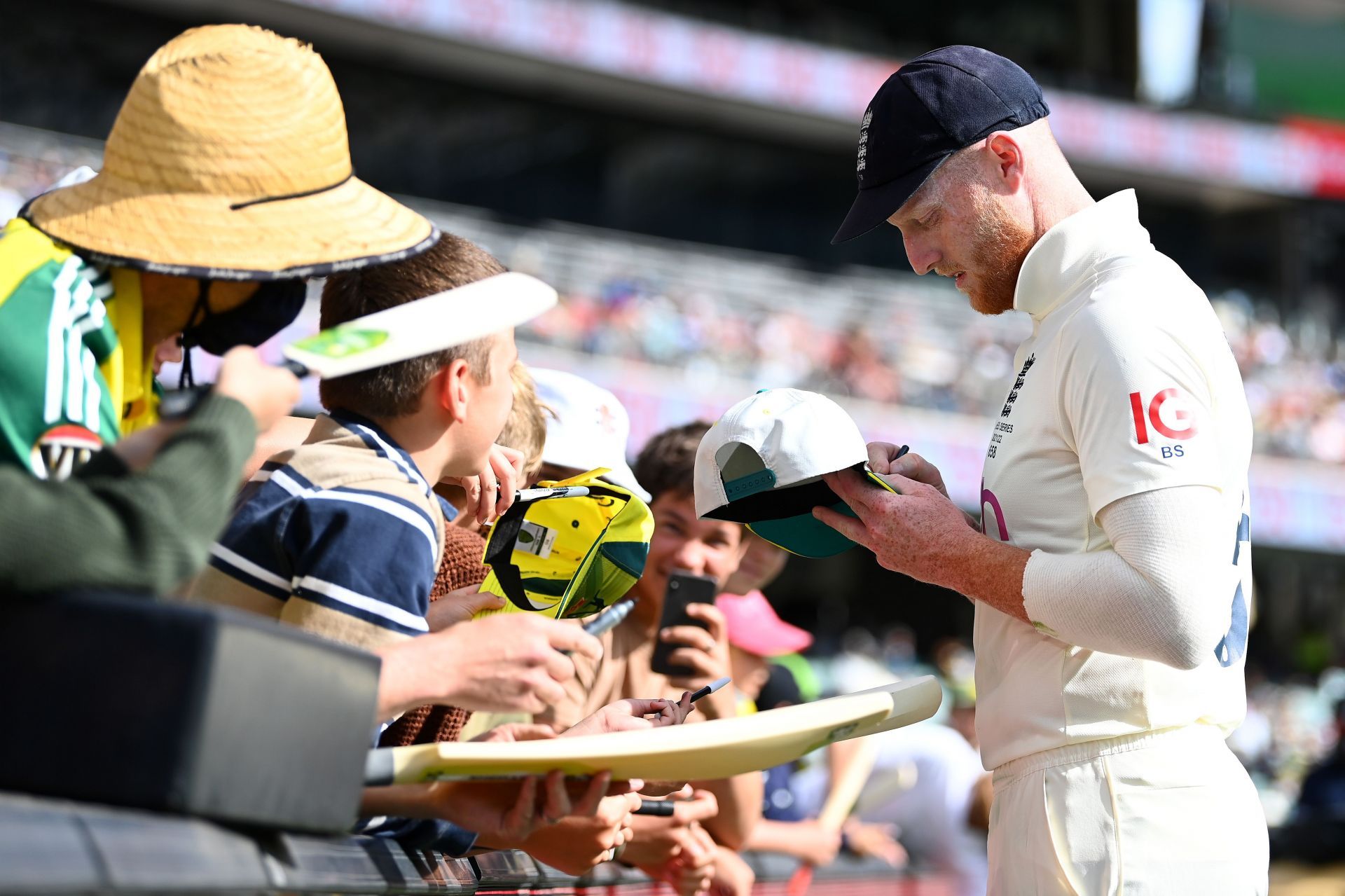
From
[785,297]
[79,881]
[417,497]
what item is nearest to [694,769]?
[417,497]

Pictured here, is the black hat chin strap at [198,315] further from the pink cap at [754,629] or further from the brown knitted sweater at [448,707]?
the pink cap at [754,629]

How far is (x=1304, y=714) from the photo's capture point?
16.3 m

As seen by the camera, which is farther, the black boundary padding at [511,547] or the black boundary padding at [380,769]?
the black boundary padding at [511,547]

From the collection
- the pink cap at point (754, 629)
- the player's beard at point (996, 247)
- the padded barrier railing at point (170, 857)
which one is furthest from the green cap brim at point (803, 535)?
the pink cap at point (754, 629)

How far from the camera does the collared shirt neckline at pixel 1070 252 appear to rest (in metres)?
1.90

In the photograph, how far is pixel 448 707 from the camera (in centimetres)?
189

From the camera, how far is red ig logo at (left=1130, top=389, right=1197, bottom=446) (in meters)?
1.67

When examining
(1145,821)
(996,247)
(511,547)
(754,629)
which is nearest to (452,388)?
(511,547)

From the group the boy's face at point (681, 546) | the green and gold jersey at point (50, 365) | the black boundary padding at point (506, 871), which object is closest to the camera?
the green and gold jersey at point (50, 365)

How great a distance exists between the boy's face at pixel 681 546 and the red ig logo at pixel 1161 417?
1282 millimetres

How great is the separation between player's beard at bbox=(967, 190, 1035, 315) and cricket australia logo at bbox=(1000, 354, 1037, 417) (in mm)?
80

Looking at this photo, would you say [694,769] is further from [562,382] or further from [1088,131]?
[1088,131]

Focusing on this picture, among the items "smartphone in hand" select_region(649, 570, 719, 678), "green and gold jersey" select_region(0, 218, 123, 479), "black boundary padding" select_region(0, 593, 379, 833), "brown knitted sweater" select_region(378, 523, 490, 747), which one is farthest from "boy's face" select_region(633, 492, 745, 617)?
"black boundary padding" select_region(0, 593, 379, 833)

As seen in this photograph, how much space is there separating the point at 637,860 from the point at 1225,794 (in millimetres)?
1258
